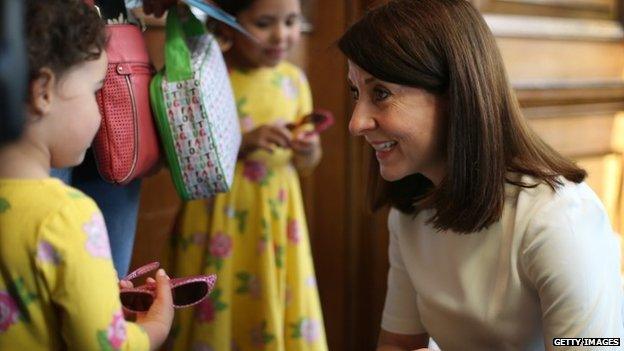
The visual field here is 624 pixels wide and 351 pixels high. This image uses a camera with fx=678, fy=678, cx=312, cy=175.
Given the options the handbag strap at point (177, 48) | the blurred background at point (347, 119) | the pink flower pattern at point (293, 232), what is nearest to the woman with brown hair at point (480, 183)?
the handbag strap at point (177, 48)

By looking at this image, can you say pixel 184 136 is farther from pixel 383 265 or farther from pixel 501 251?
pixel 383 265

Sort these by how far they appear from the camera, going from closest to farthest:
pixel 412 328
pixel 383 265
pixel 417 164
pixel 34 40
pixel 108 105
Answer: pixel 34 40
pixel 108 105
pixel 417 164
pixel 412 328
pixel 383 265

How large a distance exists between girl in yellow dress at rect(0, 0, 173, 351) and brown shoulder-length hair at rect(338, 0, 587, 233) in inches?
16.0

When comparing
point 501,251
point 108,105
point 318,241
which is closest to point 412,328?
point 501,251

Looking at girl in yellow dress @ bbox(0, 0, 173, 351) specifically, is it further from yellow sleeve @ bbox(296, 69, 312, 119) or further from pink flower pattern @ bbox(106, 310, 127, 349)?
yellow sleeve @ bbox(296, 69, 312, 119)

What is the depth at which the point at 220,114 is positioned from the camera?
104 centimetres

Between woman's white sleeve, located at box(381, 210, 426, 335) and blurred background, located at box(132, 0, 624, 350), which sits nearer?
woman's white sleeve, located at box(381, 210, 426, 335)

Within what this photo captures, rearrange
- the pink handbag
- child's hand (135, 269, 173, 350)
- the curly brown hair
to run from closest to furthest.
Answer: the curly brown hair, child's hand (135, 269, 173, 350), the pink handbag

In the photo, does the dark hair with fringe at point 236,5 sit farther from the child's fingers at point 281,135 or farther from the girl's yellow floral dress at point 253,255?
the child's fingers at point 281,135

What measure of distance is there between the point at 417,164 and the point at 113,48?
1.50 feet

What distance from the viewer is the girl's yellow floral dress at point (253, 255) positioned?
1.39 metres

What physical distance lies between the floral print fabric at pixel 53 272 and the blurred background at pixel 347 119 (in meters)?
0.79

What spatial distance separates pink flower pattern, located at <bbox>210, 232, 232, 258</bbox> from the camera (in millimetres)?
1396

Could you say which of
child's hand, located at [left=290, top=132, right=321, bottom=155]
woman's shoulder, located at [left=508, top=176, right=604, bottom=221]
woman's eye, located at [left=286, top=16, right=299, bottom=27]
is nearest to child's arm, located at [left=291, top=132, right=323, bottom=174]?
child's hand, located at [left=290, top=132, right=321, bottom=155]
